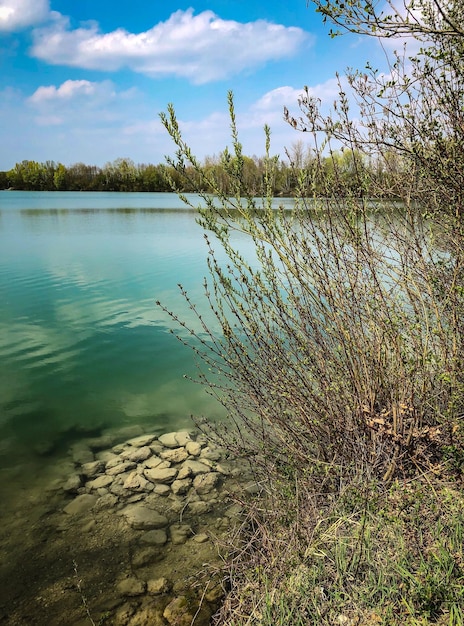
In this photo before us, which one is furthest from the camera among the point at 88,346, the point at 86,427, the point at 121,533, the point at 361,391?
the point at 88,346

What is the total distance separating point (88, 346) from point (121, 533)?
5.87 meters

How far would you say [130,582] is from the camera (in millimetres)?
4035

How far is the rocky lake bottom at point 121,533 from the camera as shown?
3.79 m

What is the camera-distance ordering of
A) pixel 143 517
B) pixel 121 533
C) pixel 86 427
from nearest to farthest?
pixel 121 533 < pixel 143 517 < pixel 86 427

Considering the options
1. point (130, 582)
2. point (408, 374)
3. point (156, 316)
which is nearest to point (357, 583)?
point (408, 374)

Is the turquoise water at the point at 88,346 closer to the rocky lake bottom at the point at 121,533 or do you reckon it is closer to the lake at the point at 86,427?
the lake at the point at 86,427

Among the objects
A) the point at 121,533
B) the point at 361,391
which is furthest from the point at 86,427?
the point at 361,391

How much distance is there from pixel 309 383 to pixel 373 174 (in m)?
2.02

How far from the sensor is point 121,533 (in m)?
4.63

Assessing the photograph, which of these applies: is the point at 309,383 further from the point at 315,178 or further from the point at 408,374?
the point at 315,178

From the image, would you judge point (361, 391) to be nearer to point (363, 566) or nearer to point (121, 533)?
point (363, 566)

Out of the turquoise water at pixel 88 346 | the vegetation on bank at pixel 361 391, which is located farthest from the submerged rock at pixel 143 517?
the turquoise water at pixel 88 346

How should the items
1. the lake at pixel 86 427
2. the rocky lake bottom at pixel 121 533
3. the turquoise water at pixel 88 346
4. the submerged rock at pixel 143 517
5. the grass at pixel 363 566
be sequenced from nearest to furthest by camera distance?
the grass at pixel 363 566
the rocky lake bottom at pixel 121 533
the lake at pixel 86 427
the submerged rock at pixel 143 517
the turquoise water at pixel 88 346

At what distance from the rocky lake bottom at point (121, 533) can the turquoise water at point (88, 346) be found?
85 centimetres
